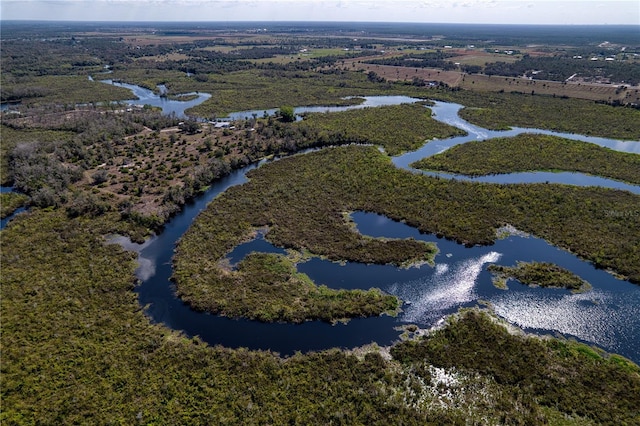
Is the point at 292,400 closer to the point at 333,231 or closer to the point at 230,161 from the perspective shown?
the point at 333,231

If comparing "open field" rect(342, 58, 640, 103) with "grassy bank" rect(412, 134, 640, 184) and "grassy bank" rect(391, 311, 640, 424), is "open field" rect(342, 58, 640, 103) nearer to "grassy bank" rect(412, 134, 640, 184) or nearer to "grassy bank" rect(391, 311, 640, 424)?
"grassy bank" rect(412, 134, 640, 184)

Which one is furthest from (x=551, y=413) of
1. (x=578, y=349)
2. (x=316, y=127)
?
(x=316, y=127)

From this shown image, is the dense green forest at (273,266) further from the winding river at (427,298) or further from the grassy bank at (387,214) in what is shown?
the winding river at (427,298)

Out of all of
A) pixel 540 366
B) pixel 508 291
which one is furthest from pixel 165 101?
pixel 540 366

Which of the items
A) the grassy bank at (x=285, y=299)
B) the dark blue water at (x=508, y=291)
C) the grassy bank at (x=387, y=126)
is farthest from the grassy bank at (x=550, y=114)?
the grassy bank at (x=285, y=299)

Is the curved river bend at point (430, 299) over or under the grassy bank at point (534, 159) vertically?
under

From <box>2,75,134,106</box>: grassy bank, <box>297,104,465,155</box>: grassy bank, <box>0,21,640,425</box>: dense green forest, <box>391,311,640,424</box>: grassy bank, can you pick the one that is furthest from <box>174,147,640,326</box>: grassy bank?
<box>2,75,134,106</box>: grassy bank

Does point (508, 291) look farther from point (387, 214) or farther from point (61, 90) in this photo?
point (61, 90)
